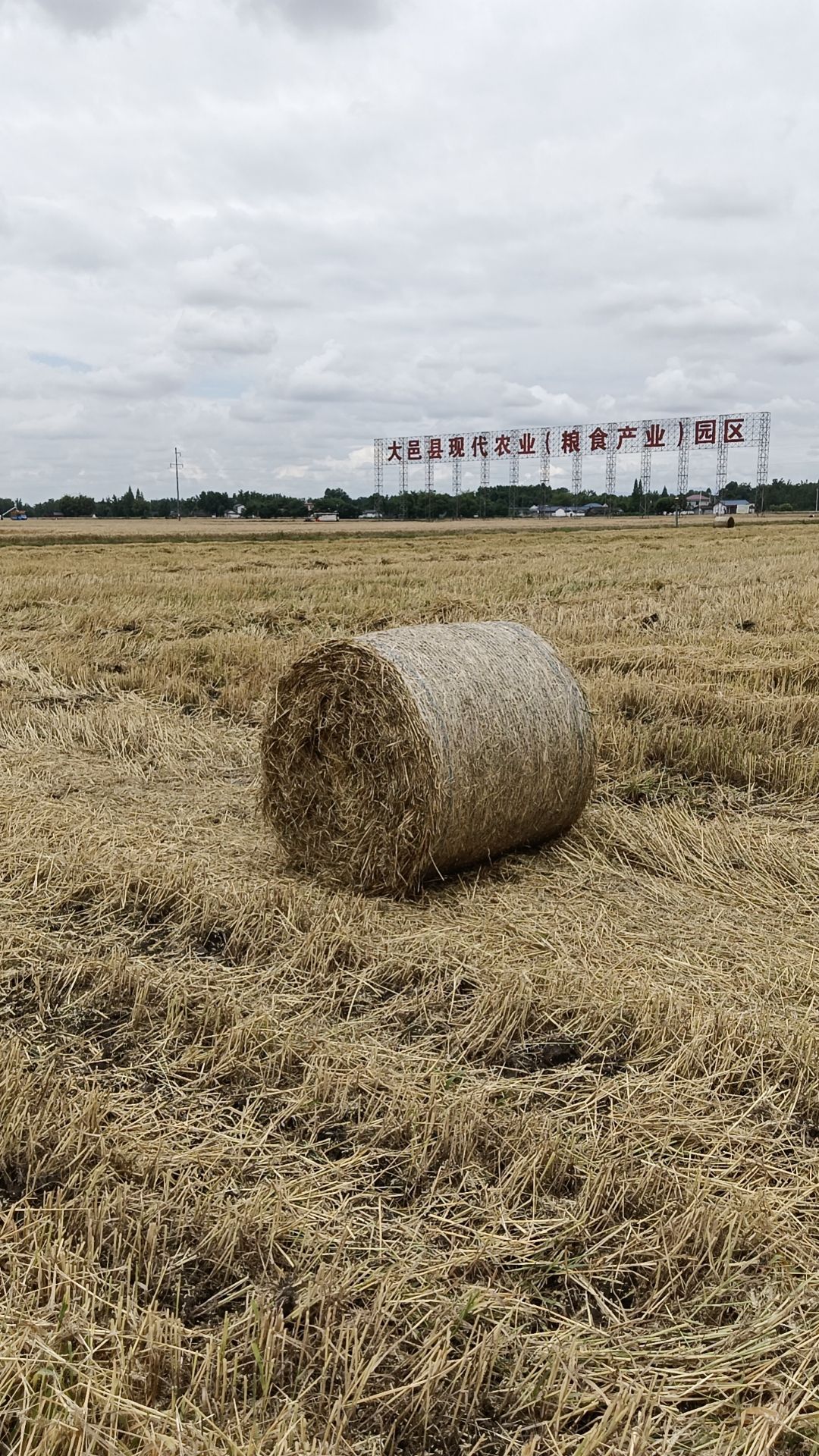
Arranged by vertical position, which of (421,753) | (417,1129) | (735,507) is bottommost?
(417,1129)

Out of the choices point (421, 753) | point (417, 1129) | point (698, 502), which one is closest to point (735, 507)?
point (698, 502)

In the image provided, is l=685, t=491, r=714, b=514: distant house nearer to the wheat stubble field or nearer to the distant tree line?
the distant tree line

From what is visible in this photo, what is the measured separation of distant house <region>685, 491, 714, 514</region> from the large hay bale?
114 meters

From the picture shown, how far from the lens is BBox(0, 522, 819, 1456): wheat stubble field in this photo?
7.67ft

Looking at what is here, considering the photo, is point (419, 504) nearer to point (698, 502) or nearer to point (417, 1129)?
point (698, 502)

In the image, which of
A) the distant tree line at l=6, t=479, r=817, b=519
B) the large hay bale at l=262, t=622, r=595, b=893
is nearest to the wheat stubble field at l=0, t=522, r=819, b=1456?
the large hay bale at l=262, t=622, r=595, b=893

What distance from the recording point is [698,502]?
120938 millimetres

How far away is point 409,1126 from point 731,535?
1466 inches

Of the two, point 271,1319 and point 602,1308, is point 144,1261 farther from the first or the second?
point 602,1308

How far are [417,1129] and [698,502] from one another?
409ft

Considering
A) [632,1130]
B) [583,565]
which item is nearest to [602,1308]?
[632,1130]

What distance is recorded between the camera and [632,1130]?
3279mm

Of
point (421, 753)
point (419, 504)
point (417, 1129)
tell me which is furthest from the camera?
point (419, 504)

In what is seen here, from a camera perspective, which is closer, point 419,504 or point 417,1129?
point 417,1129
